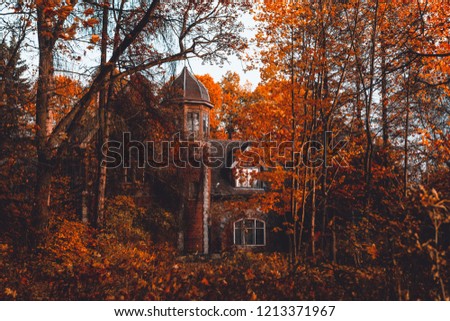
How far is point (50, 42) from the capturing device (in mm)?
11359

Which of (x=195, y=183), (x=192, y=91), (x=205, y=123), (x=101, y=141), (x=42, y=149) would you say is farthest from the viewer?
(x=205, y=123)

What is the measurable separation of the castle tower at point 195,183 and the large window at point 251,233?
2213mm

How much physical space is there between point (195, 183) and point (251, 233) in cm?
448

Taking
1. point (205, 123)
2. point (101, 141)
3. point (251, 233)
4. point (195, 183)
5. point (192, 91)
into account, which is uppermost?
point (192, 91)

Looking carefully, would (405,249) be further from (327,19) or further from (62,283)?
(327,19)

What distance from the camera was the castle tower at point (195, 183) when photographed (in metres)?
26.5

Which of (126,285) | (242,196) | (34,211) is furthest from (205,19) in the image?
(242,196)

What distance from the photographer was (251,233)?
28.8 meters

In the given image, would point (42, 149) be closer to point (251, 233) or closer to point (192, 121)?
point (192, 121)

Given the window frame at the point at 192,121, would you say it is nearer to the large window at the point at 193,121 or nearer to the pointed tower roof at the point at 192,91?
the large window at the point at 193,121

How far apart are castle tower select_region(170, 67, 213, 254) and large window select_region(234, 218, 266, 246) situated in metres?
2.21

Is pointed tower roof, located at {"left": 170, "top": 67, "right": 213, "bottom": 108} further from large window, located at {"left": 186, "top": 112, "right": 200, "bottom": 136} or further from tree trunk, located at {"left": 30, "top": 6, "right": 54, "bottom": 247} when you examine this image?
tree trunk, located at {"left": 30, "top": 6, "right": 54, "bottom": 247}

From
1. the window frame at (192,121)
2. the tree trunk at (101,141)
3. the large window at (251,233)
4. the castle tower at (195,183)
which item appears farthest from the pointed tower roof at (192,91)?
the tree trunk at (101,141)

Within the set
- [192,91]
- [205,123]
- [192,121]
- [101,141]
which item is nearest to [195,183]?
[192,121]
